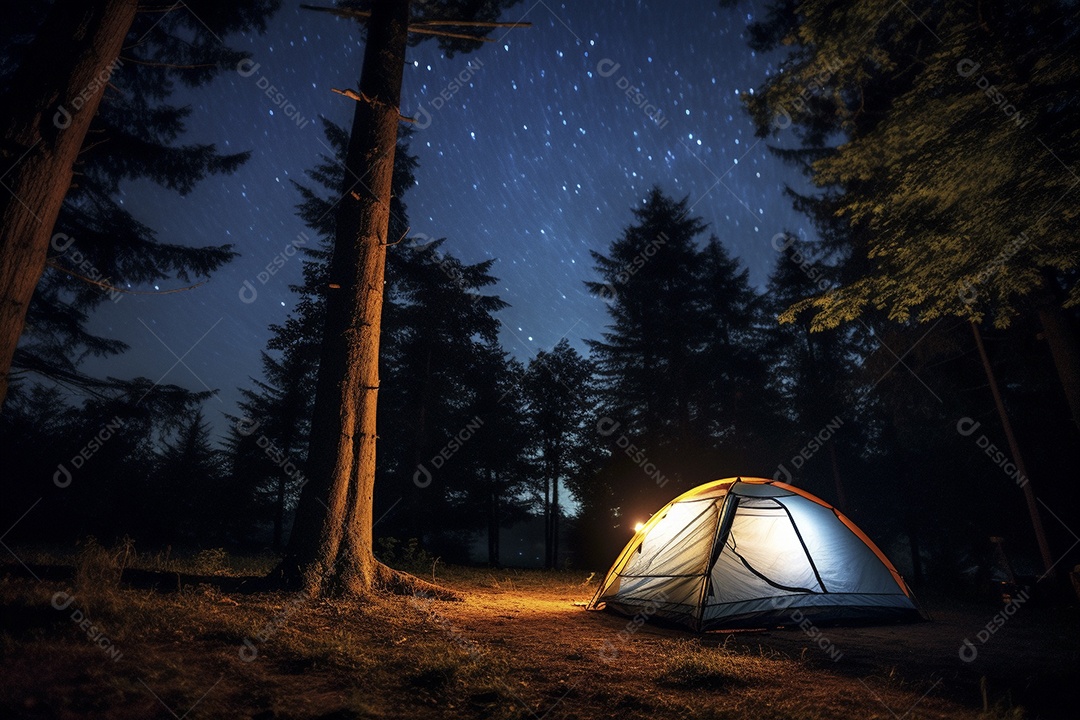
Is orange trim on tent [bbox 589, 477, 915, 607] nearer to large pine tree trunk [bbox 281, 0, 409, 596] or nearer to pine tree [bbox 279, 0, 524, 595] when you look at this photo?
pine tree [bbox 279, 0, 524, 595]

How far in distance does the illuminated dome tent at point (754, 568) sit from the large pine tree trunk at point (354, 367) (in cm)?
357

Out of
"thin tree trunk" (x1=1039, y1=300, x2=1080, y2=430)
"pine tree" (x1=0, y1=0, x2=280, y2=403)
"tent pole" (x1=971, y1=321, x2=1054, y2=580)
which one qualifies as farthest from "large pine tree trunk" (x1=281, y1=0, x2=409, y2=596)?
"tent pole" (x1=971, y1=321, x2=1054, y2=580)

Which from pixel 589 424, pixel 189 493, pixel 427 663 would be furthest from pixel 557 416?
pixel 427 663

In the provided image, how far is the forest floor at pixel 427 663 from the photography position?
313cm

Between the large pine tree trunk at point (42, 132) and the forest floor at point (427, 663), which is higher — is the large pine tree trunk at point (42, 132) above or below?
above

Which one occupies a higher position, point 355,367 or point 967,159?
point 967,159

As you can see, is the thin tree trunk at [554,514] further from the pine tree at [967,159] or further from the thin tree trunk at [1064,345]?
the thin tree trunk at [1064,345]

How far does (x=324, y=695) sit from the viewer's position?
326 cm

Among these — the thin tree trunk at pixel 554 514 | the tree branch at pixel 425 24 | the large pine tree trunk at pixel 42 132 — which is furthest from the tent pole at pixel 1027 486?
the thin tree trunk at pixel 554 514

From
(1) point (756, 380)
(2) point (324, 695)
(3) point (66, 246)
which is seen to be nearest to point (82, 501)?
(3) point (66, 246)

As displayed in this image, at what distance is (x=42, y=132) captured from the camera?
438 cm

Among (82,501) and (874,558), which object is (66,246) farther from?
(874,558)

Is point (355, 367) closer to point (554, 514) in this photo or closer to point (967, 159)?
point (967, 159)

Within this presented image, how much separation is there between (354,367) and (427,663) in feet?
13.1
